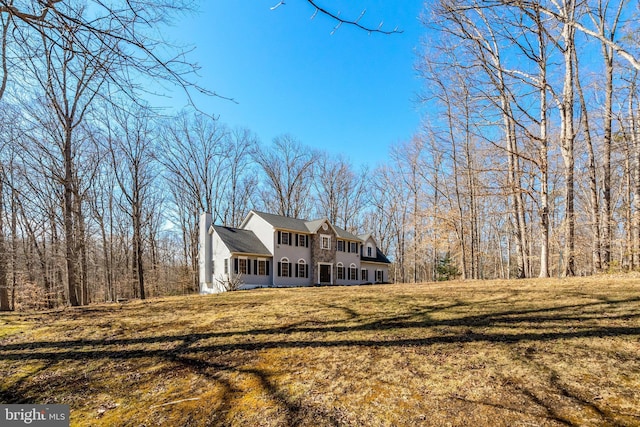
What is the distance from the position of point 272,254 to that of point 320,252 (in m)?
4.06

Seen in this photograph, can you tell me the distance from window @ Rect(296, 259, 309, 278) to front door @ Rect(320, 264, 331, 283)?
4.22 ft

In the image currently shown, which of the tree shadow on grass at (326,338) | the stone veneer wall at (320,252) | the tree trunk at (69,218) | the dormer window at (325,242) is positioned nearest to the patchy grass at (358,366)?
the tree shadow on grass at (326,338)

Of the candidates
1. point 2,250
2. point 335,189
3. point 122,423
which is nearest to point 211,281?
point 2,250

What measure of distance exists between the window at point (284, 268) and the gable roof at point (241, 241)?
46.6 inches

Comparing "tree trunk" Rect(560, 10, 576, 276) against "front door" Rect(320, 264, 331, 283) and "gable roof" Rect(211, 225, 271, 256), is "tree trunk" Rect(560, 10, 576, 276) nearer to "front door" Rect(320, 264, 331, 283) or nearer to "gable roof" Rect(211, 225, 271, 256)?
"front door" Rect(320, 264, 331, 283)

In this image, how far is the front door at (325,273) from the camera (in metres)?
24.1

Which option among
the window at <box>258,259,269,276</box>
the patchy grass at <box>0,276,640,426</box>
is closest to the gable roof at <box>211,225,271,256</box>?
the window at <box>258,259,269,276</box>

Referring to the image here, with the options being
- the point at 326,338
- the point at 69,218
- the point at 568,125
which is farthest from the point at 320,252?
the point at 326,338

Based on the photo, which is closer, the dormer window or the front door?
the front door

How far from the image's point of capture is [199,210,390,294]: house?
20562mm

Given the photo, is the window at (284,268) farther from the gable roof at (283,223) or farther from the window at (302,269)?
the gable roof at (283,223)

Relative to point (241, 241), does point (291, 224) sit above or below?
above

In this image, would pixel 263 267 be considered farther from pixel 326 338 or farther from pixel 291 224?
pixel 326 338

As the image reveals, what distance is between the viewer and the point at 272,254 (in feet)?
71.4
